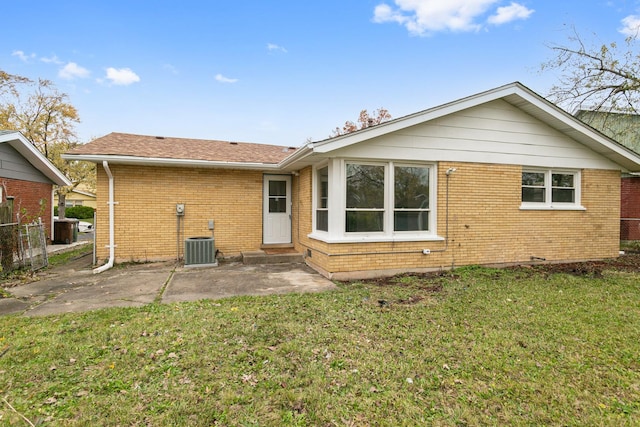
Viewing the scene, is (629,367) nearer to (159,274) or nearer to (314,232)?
(314,232)

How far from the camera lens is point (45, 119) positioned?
2306 cm

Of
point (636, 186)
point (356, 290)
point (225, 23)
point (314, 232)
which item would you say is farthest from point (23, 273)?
point (636, 186)

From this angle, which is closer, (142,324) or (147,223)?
(142,324)

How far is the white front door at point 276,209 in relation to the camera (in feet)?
34.7

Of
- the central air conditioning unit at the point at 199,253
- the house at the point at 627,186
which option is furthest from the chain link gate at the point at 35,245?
the house at the point at 627,186

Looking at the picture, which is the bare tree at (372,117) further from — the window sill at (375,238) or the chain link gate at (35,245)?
the chain link gate at (35,245)

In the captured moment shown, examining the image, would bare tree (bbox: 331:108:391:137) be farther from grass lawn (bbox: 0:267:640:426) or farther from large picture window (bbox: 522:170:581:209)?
grass lawn (bbox: 0:267:640:426)

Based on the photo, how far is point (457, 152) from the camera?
7992 mm

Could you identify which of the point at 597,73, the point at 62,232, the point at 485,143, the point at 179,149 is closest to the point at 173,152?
the point at 179,149

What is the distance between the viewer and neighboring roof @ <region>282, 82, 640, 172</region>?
22.9ft

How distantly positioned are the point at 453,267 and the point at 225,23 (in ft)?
36.3

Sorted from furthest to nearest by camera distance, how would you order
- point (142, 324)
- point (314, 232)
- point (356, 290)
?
point (314, 232) → point (356, 290) → point (142, 324)

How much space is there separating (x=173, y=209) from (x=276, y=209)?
3.06 metres

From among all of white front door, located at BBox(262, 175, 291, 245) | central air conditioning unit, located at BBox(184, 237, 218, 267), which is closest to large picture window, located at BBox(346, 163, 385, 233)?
white front door, located at BBox(262, 175, 291, 245)
